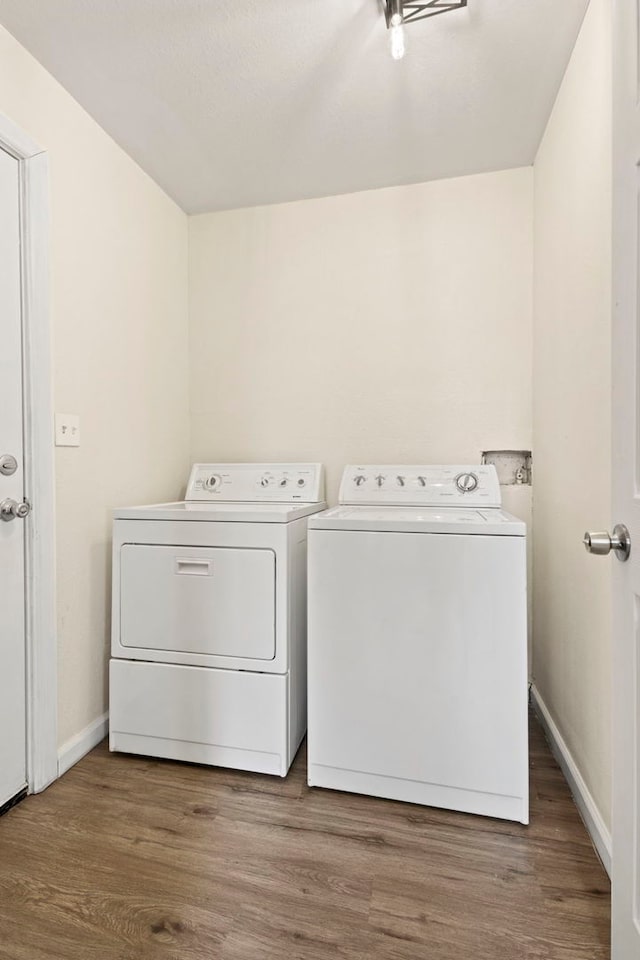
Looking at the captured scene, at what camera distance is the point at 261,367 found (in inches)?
91.6

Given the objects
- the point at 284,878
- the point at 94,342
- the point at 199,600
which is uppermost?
the point at 94,342

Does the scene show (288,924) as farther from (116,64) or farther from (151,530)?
(116,64)

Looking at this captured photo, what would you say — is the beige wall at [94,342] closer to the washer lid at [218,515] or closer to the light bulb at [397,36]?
the washer lid at [218,515]

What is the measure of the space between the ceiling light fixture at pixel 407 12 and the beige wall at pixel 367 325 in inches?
32.4

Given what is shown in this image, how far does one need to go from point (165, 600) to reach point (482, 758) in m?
1.10

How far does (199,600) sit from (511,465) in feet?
4.59

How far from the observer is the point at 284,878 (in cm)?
117

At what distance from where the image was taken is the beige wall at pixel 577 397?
4.07ft

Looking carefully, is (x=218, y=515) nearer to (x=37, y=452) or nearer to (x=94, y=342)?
(x=37, y=452)

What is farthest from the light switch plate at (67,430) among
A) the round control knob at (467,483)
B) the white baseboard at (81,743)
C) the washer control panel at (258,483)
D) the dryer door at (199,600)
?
the round control knob at (467,483)

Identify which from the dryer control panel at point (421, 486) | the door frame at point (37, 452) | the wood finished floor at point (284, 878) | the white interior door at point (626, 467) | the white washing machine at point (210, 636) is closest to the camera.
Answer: the white interior door at point (626, 467)

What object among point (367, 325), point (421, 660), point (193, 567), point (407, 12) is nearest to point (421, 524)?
point (421, 660)

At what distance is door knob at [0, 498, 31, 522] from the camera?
4.58 feet

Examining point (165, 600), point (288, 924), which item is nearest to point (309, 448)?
point (165, 600)
